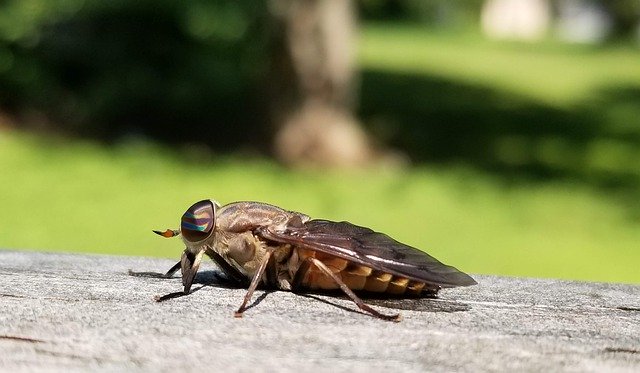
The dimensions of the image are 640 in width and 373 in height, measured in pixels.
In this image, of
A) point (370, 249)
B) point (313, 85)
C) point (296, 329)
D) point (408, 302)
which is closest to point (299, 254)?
point (370, 249)

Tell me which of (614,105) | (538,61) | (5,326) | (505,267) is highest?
(538,61)

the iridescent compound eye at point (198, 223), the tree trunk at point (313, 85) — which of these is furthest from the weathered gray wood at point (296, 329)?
the tree trunk at point (313, 85)

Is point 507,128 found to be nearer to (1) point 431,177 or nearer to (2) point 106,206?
(1) point 431,177

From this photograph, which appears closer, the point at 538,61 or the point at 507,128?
the point at 507,128

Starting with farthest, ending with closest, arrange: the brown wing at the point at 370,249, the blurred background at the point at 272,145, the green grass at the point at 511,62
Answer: the green grass at the point at 511,62 → the blurred background at the point at 272,145 → the brown wing at the point at 370,249

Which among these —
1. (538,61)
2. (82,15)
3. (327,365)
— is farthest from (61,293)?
(538,61)

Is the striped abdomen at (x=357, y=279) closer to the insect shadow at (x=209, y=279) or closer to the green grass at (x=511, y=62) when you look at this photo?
the insect shadow at (x=209, y=279)

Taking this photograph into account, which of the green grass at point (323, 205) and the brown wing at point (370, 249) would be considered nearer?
the brown wing at point (370, 249)
